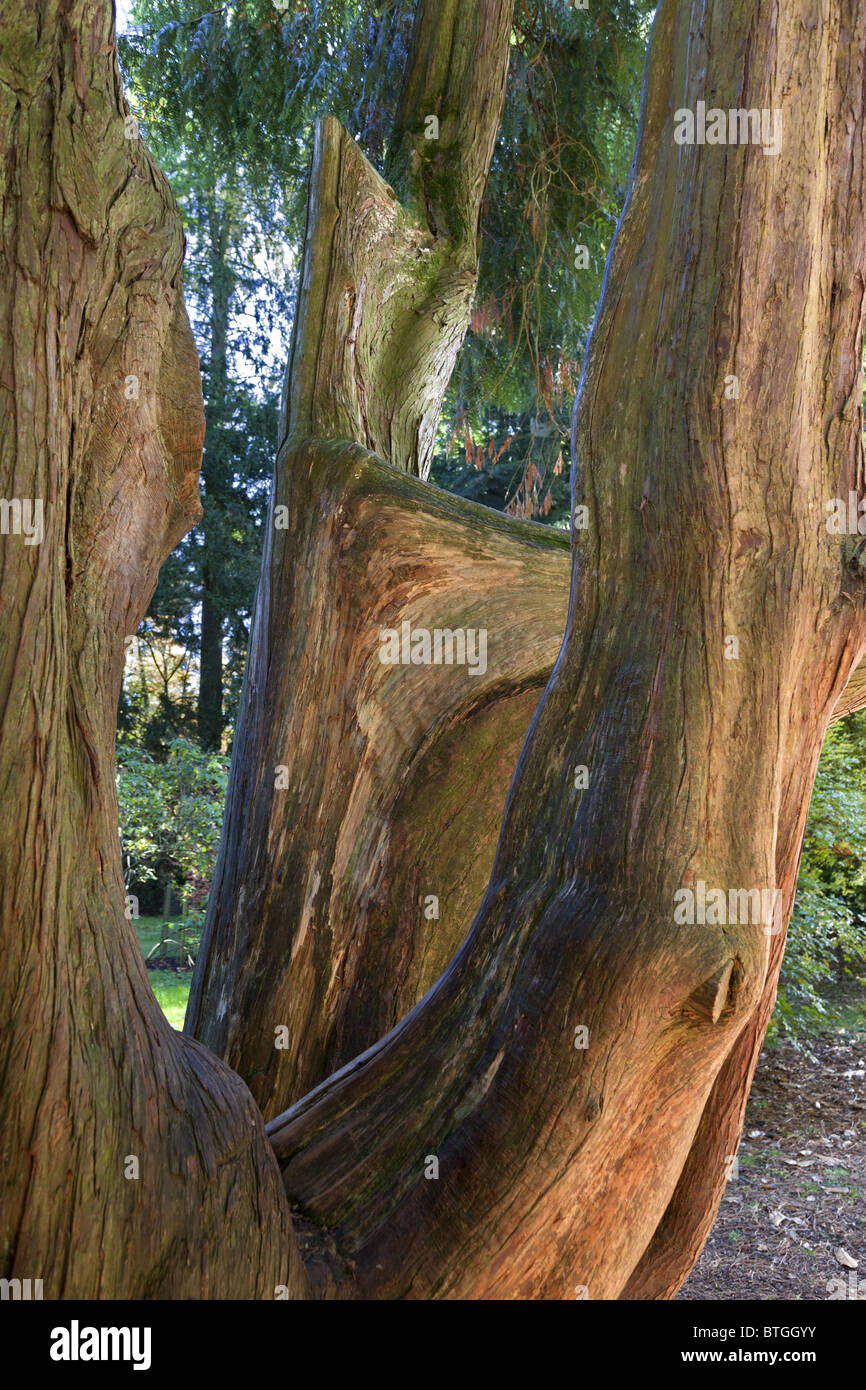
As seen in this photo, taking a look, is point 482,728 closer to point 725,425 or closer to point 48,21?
point 725,425

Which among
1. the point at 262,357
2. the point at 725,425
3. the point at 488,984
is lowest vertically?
the point at 488,984

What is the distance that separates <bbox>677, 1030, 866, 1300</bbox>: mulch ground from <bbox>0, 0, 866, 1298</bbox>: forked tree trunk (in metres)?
2.70

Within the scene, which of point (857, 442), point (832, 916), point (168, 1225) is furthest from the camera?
point (832, 916)

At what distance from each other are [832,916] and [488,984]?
5.97m

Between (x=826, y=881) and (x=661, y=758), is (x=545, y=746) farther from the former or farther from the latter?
(x=826, y=881)

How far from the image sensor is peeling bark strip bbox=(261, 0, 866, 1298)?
1.99m

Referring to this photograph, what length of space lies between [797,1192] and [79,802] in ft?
16.2

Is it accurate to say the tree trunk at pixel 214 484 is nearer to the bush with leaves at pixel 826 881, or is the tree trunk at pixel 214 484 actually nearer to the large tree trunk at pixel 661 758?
the bush with leaves at pixel 826 881

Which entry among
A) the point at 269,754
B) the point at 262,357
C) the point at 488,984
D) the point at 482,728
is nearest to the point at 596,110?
the point at 482,728

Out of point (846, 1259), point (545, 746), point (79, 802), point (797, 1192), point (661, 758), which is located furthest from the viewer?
point (797, 1192)

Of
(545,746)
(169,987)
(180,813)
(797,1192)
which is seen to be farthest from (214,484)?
(545,746)

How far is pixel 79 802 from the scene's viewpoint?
6.16 ft

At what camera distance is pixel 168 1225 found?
180cm

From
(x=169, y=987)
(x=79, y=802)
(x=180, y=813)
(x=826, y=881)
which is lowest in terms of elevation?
(x=169, y=987)
